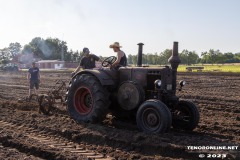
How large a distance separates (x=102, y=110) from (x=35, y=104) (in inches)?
161

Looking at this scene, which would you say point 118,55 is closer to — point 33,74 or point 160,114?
point 160,114

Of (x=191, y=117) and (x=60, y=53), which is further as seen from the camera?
(x=60, y=53)

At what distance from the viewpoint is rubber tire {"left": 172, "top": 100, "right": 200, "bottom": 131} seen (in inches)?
290

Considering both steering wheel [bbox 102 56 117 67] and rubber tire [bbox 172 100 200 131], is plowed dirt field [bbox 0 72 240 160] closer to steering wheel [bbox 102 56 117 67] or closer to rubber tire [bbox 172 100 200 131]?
rubber tire [bbox 172 100 200 131]

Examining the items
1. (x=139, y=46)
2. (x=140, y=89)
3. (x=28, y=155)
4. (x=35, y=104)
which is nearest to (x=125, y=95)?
(x=140, y=89)

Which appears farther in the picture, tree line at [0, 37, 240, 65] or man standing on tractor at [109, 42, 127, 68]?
tree line at [0, 37, 240, 65]

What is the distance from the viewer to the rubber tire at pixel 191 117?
24.2 feet

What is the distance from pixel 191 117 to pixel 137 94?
1.26 metres

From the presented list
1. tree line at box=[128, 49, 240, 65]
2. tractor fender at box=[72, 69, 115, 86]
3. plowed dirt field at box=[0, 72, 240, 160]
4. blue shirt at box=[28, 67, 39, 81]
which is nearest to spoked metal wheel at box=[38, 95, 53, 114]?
plowed dirt field at box=[0, 72, 240, 160]

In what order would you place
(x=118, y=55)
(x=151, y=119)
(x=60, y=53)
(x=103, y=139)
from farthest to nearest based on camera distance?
(x=60, y=53) < (x=118, y=55) < (x=151, y=119) < (x=103, y=139)

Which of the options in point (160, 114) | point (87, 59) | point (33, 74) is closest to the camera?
point (160, 114)

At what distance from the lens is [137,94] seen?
7.38m

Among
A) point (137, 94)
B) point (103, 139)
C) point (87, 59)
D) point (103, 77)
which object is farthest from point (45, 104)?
point (103, 139)

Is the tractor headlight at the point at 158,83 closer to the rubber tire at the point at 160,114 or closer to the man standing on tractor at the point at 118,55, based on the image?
the rubber tire at the point at 160,114
